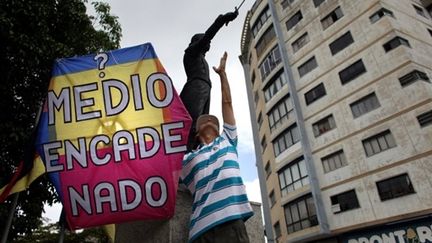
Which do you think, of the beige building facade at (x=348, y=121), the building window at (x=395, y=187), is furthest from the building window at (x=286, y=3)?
the building window at (x=395, y=187)

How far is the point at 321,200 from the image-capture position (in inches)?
737

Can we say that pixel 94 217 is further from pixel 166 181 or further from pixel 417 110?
pixel 417 110

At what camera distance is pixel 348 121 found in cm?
1894

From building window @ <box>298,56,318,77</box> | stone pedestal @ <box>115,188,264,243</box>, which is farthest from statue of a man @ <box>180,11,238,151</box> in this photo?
building window @ <box>298,56,318,77</box>

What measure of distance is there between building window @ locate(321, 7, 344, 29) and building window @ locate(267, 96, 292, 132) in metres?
5.51

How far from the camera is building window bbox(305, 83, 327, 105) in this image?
69.4 feet

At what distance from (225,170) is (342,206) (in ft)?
57.6

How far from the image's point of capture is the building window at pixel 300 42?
23406 millimetres

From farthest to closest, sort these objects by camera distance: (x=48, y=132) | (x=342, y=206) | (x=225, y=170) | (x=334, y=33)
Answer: (x=334, y=33), (x=342, y=206), (x=48, y=132), (x=225, y=170)

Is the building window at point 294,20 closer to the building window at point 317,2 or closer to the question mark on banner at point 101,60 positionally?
the building window at point 317,2

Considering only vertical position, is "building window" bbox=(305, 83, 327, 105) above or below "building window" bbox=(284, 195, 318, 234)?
above

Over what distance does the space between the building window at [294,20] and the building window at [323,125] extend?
27.6 feet

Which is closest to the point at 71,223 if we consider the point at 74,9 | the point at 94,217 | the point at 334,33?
the point at 94,217

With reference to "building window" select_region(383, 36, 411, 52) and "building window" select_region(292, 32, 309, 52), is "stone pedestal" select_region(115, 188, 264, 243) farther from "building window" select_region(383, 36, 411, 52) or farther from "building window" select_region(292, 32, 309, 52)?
"building window" select_region(292, 32, 309, 52)
